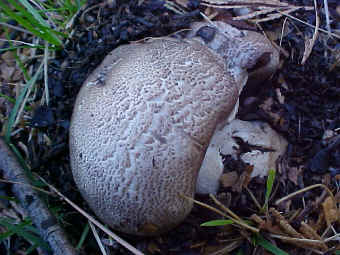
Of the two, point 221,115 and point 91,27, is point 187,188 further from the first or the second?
point 91,27

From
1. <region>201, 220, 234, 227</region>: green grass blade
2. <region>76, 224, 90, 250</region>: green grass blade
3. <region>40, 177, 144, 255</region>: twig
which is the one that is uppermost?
<region>201, 220, 234, 227</region>: green grass blade

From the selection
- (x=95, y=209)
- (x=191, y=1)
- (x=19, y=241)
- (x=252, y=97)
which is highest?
(x=191, y=1)

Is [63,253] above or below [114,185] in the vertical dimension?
below

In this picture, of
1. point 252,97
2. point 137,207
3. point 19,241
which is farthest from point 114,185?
point 252,97

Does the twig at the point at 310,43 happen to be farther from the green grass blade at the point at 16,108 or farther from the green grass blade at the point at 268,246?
the green grass blade at the point at 16,108

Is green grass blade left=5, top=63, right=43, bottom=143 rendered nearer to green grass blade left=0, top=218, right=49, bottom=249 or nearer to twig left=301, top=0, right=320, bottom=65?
green grass blade left=0, top=218, right=49, bottom=249

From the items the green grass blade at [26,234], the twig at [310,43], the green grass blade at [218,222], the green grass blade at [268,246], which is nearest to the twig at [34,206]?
the green grass blade at [26,234]

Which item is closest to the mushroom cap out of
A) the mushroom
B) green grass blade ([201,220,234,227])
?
the mushroom
